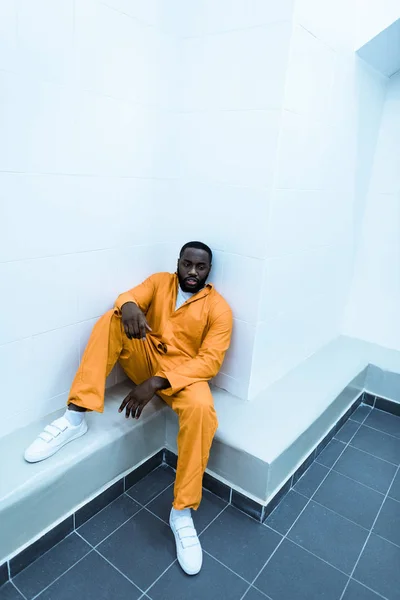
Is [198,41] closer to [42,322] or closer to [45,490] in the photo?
[42,322]

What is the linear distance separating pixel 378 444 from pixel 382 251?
122 cm

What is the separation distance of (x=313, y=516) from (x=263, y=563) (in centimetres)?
32

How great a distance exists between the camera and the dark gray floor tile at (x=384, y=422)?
2.29 m

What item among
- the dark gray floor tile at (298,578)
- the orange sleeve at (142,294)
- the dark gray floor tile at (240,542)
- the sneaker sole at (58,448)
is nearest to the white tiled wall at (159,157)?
the orange sleeve at (142,294)

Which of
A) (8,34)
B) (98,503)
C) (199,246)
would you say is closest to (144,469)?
(98,503)

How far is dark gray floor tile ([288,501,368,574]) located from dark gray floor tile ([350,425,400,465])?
544 mm

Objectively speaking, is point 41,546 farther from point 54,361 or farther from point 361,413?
point 361,413

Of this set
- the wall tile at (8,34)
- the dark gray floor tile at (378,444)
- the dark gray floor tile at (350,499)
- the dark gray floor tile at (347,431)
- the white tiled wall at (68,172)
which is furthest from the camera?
the dark gray floor tile at (347,431)

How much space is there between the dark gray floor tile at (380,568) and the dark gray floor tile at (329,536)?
29 millimetres

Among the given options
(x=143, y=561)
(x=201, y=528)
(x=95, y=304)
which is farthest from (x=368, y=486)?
(x=95, y=304)

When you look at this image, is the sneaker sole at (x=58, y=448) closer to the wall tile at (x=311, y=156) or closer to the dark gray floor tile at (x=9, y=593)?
the dark gray floor tile at (x=9, y=593)

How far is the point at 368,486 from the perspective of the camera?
183 centimetres

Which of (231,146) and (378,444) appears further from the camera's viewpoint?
(378,444)

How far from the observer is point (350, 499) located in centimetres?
175
